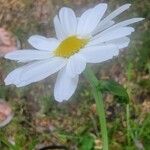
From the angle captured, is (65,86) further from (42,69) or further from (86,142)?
(86,142)

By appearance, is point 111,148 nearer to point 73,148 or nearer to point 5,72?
point 73,148

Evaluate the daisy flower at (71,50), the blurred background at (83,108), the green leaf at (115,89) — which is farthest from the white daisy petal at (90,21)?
the blurred background at (83,108)

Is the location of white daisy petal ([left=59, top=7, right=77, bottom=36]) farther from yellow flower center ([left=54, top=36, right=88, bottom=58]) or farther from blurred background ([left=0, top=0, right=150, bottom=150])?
blurred background ([left=0, top=0, right=150, bottom=150])

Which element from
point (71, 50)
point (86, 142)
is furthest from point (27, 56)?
point (86, 142)

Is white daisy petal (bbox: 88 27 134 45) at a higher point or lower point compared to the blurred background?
higher

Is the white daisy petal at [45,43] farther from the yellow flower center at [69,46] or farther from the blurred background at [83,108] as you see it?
the blurred background at [83,108]

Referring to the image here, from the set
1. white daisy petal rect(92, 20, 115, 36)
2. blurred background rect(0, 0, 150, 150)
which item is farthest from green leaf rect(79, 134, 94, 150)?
white daisy petal rect(92, 20, 115, 36)

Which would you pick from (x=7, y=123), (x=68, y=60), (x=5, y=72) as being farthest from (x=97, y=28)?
(x=5, y=72)

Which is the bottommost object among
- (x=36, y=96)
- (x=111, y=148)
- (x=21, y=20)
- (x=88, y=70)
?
(x=111, y=148)

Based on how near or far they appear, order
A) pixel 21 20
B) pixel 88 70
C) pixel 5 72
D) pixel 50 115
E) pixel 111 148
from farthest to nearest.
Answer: pixel 21 20 → pixel 5 72 → pixel 50 115 → pixel 111 148 → pixel 88 70
